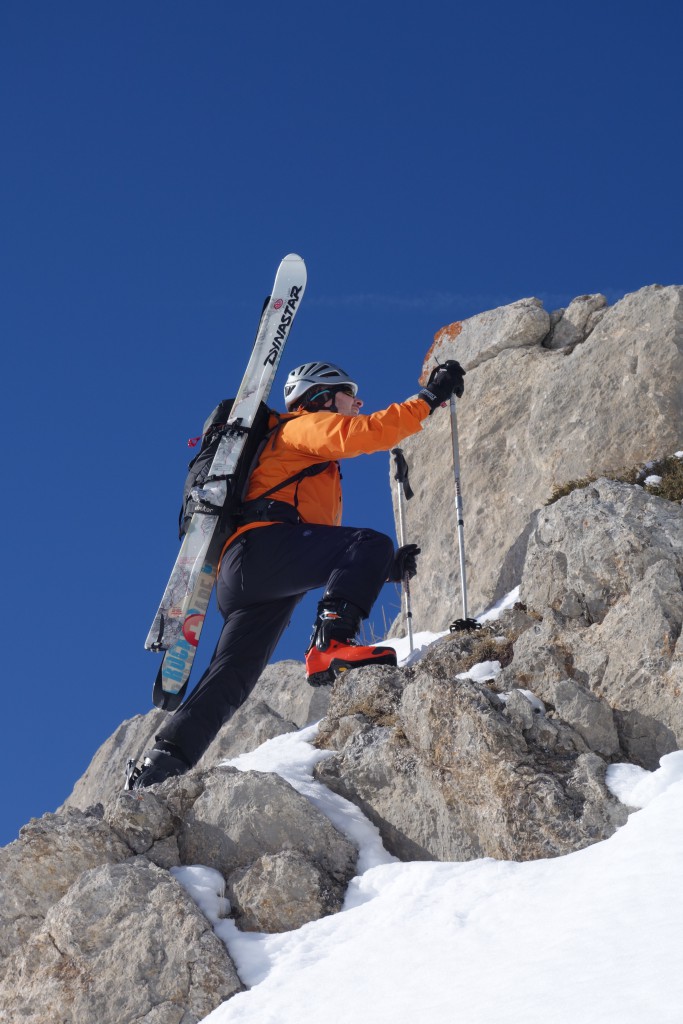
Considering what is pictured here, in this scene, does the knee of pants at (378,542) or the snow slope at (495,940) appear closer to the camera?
the snow slope at (495,940)

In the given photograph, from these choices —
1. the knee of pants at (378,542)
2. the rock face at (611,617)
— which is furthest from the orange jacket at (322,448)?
the rock face at (611,617)

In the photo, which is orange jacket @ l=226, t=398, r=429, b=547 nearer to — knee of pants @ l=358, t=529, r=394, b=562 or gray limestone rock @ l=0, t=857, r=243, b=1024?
knee of pants @ l=358, t=529, r=394, b=562

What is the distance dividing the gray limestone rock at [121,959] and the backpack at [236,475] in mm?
3519

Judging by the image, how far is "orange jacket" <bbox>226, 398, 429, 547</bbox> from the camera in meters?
8.37

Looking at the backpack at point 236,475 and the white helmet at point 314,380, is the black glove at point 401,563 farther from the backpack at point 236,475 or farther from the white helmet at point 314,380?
the white helmet at point 314,380

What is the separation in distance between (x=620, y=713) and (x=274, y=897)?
7.67ft

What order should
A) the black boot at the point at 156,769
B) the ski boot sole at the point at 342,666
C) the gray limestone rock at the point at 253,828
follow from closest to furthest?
the gray limestone rock at the point at 253,828, the black boot at the point at 156,769, the ski boot sole at the point at 342,666

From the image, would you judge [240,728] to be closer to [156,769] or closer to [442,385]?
[156,769]

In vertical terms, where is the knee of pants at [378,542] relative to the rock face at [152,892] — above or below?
above

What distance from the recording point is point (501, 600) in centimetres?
1096

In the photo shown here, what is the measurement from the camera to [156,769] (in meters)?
7.63

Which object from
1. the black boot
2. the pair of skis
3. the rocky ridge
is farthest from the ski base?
the rocky ridge

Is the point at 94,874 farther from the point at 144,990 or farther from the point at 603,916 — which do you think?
the point at 603,916

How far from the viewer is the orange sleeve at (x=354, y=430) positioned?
27.3 ft
